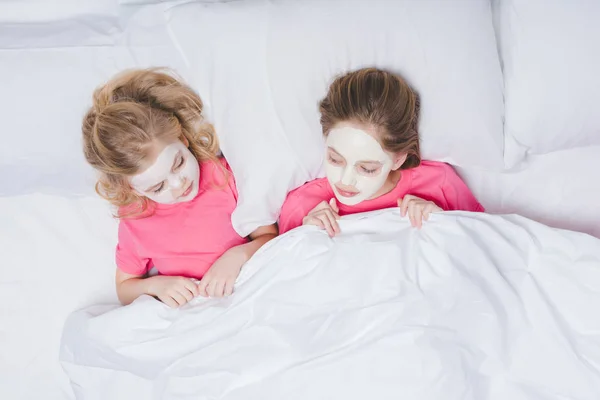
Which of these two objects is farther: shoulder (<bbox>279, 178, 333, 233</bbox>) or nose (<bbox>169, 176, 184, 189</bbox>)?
shoulder (<bbox>279, 178, 333, 233</bbox>)

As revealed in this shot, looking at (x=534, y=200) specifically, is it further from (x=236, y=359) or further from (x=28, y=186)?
(x=28, y=186)

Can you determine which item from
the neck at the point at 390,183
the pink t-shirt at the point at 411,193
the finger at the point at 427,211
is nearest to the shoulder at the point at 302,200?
the pink t-shirt at the point at 411,193

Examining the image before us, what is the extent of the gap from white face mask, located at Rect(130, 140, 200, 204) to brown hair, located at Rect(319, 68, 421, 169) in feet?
0.95

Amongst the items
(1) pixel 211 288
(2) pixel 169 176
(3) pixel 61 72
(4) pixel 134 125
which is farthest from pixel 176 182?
(3) pixel 61 72

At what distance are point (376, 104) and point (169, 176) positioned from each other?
0.42 m

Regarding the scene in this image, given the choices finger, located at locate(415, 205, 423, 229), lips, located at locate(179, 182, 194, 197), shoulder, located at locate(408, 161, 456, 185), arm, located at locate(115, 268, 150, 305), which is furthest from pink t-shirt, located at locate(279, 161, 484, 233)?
arm, located at locate(115, 268, 150, 305)

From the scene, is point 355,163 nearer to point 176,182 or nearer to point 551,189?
point 176,182

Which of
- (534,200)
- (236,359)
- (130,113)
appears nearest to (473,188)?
(534,200)

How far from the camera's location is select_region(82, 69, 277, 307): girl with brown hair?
112 cm

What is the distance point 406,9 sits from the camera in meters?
1.10

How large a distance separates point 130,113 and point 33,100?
0.77 ft

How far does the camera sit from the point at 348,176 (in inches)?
42.9

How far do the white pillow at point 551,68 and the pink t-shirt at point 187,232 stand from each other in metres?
0.62

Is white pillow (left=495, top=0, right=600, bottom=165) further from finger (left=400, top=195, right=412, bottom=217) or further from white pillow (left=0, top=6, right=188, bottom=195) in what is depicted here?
white pillow (left=0, top=6, right=188, bottom=195)
